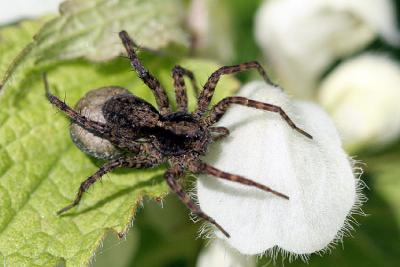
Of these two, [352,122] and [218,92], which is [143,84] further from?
[352,122]

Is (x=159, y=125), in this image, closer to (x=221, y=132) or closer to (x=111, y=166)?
(x=111, y=166)

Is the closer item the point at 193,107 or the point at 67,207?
the point at 67,207

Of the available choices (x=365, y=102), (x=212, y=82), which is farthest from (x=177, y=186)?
(x=365, y=102)

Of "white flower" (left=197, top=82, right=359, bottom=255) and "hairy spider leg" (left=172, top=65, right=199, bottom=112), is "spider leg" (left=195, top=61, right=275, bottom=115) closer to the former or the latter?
"hairy spider leg" (left=172, top=65, right=199, bottom=112)

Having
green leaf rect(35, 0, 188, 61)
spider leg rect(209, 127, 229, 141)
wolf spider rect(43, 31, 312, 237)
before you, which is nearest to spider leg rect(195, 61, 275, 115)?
wolf spider rect(43, 31, 312, 237)

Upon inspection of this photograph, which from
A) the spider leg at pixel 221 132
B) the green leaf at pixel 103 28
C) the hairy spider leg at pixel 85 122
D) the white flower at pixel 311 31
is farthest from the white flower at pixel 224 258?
the white flower at pixel 311 31

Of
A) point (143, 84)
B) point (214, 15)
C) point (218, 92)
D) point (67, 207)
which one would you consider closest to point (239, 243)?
point (67, 207)

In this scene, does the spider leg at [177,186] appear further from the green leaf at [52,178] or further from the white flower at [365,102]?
the white flower at [365,102]
